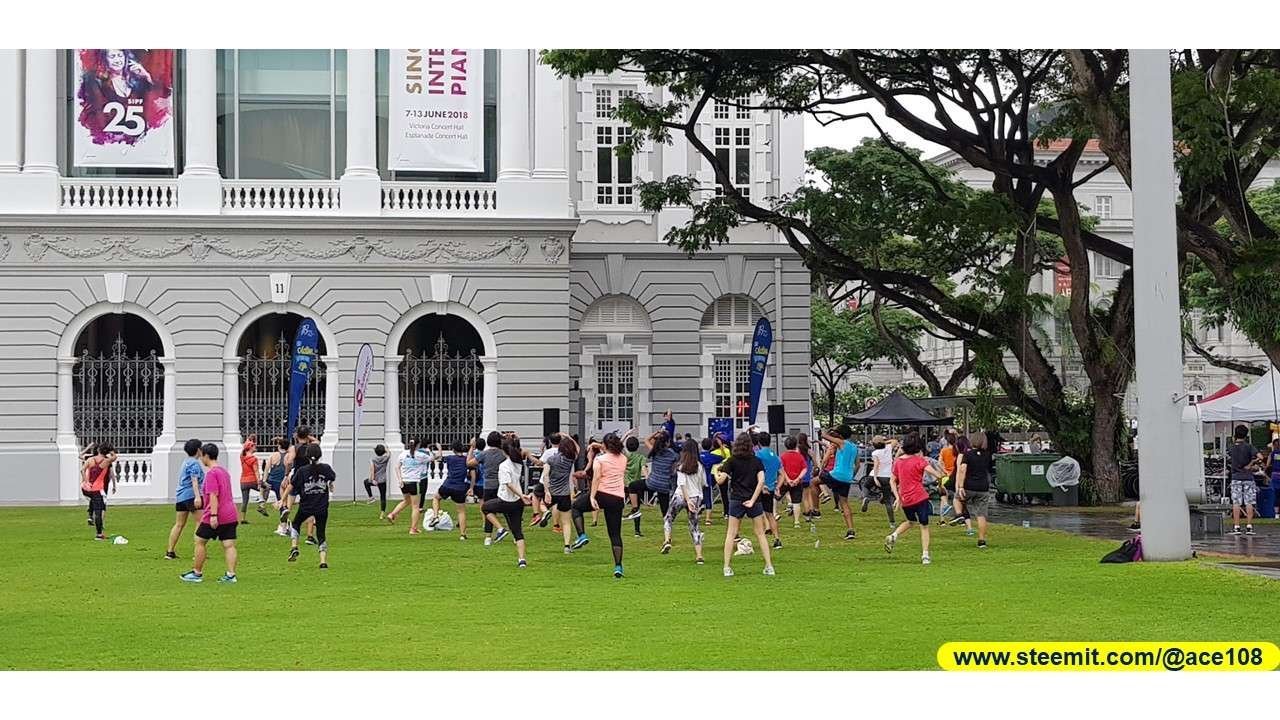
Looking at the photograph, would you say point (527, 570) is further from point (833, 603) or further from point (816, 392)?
point (816, 392)

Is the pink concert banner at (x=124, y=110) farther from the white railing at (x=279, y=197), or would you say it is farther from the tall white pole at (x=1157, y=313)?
the tall white pole at (x=1157, y=313)

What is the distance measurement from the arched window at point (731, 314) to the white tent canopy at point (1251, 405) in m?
12.8

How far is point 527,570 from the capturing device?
20.7 meters

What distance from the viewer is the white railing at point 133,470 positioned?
37750mm

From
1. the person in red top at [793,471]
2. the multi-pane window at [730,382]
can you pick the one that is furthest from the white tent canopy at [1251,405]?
the multi-pane window at [730,382]

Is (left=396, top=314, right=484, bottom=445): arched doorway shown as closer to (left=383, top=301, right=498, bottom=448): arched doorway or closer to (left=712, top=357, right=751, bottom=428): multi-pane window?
(left=383, top=301, right=498, bottom=448): arched doorway

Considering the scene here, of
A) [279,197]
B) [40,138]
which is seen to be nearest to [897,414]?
[279,197]

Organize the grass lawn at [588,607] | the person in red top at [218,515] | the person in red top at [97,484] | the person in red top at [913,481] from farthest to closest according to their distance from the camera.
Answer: the person in red top at [97,484], the person in red top at [913,481], the person in red top at [218,515], the grass lawn at [588,607]

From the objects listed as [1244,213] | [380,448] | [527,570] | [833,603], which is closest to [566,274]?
[380,448]

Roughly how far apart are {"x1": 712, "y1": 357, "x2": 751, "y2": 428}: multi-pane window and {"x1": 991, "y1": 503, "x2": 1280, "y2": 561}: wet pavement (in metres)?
9.02

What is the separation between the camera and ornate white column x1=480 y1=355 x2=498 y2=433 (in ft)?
128

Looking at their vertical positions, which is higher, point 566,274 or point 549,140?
point 549,140

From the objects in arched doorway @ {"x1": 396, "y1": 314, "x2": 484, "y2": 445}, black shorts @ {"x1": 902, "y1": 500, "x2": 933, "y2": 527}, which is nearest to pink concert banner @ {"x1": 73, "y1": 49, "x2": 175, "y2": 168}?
arched doorway @ {"x1": 396, "y1": 314, "x2": 484, "y2": 445}

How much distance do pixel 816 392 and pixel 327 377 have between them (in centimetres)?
4205
